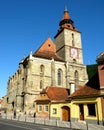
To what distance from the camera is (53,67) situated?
4075 cm

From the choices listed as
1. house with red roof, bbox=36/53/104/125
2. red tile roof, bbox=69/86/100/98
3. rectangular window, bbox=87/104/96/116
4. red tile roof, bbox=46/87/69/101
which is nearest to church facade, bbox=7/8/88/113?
red tile roof, bbox=46/87/69/101

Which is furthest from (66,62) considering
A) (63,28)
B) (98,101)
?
(98,101)

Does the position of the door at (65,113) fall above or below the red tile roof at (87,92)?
below

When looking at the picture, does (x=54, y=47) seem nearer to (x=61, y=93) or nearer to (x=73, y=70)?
(x=73, y=70)

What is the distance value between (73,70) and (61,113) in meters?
18.8

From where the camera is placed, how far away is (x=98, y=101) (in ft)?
64.8

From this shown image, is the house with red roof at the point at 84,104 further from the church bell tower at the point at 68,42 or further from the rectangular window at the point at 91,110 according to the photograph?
the church bell tower at the point at 68,42

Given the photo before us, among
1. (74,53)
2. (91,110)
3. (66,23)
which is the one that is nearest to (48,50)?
(74,53)

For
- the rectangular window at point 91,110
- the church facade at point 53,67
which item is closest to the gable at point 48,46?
the church facade at point 53,67

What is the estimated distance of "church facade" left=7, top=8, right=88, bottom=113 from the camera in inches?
1480

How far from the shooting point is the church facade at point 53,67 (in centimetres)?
3759

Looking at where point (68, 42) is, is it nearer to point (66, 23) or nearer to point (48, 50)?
point (48, 50)

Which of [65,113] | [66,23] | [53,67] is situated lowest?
[65,113]

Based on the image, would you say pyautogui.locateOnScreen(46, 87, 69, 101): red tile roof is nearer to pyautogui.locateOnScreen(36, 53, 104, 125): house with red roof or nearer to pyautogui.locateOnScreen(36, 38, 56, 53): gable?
pyautogui.locateOnScreen(36, 53, 104, 125): house with red roof
